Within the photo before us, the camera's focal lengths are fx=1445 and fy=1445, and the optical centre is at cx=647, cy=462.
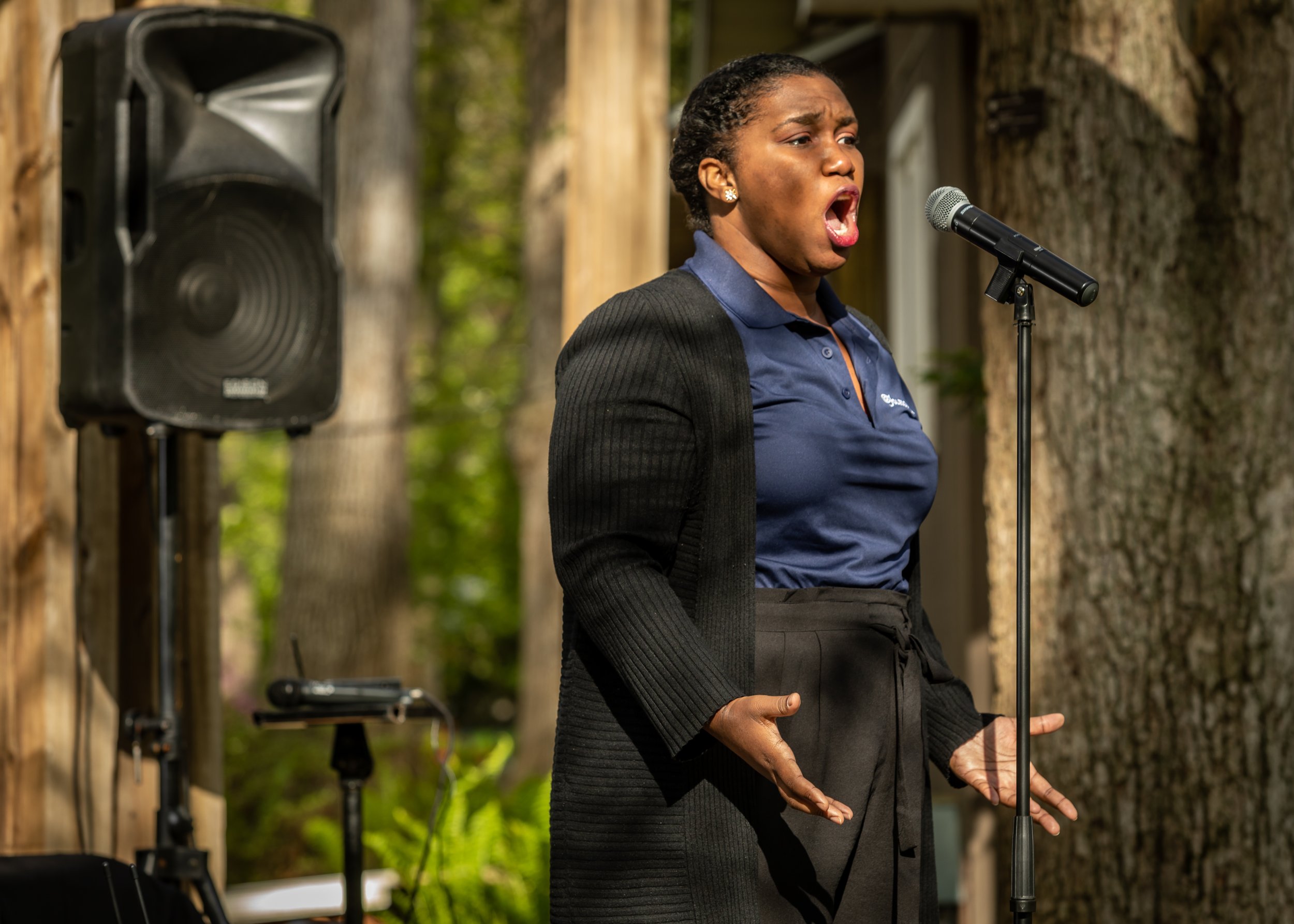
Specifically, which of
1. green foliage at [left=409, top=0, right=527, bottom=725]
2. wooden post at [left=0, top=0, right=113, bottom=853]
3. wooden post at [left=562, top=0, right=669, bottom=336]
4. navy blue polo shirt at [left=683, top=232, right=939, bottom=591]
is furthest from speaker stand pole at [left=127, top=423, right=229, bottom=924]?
green foliage at [left=409, top=0, right=527, bottom=725]

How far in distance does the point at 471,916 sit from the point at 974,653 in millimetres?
2481

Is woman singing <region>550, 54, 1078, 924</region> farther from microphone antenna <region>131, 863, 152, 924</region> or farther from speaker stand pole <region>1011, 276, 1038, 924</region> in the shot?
microphone antenna <region>131, 863, 152, 924</region>

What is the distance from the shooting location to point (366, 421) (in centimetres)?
1030

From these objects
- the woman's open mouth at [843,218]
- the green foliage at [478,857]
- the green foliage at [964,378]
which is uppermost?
the woman's open mouth at [843,218]

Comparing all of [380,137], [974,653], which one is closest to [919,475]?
[974,653]

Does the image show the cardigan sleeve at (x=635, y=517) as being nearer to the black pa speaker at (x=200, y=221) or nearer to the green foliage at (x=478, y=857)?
the black pa speaker at (x=200, y=221)

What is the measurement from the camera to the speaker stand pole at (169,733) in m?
3.30

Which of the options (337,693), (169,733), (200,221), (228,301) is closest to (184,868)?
(169,733)

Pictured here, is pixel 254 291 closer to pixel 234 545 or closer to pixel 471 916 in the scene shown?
pixel 471 916

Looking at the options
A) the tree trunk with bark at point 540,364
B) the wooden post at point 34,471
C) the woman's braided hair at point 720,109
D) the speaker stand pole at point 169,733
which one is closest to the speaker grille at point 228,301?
the speaker stand pole at point 169,733

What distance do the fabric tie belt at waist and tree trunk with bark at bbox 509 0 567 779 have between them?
6288 mm

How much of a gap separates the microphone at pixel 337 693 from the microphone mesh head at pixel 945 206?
184 centimetres

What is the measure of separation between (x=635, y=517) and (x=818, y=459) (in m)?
0.27

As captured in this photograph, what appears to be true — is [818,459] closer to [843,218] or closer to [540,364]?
[843,218]
